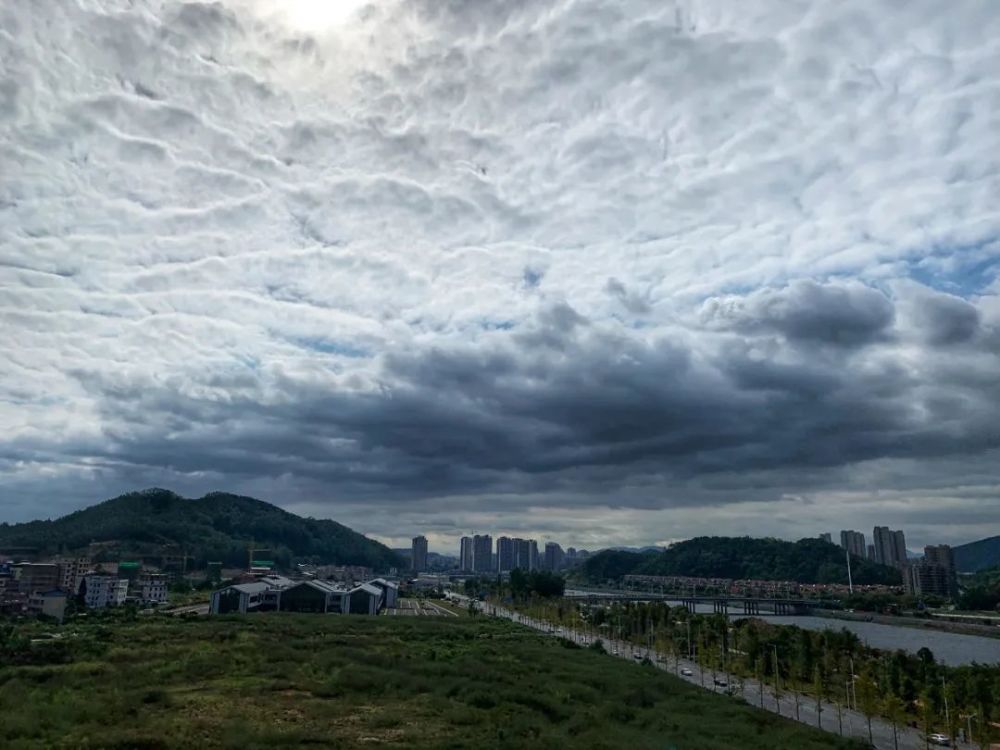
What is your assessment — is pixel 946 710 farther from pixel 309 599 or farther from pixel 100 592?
pixel 100 592

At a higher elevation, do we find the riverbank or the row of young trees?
the row of young trees

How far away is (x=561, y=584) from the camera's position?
152 m

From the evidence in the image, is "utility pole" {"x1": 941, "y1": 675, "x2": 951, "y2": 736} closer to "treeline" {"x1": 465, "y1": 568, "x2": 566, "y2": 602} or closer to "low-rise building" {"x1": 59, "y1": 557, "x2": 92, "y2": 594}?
"treeline" {"x1": 465, "y1": 568, "x2": 566, "y2": 602}

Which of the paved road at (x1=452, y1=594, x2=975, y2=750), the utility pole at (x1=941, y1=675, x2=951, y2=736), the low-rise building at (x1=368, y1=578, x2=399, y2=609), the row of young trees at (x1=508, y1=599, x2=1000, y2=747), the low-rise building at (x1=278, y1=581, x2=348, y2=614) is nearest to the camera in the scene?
the utility pole at (x1=941, y1=675, x2=951, y2=736)

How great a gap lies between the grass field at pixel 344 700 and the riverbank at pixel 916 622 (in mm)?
83386

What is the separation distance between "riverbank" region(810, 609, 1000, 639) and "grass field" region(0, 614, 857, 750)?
83.4m

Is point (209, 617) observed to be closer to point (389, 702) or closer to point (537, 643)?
point (537, 643)

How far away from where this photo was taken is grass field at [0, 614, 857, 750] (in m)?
29.1

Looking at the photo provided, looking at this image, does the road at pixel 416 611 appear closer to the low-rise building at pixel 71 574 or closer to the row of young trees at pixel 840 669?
the row of young trees at pixel 840 669

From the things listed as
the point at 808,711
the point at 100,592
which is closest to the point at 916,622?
the point at 808,711

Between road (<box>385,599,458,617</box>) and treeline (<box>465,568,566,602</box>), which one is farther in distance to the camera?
treeline (<box>465,568,566,602</box>)

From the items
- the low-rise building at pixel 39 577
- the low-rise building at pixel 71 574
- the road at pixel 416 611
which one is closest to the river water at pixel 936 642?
the road at pixel 416 611

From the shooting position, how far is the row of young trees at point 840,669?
41781 millimetres

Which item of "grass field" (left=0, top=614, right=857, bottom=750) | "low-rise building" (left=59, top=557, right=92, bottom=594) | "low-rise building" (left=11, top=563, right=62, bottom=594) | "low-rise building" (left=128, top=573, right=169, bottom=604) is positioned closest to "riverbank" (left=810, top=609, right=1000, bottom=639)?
"grass field" (left=0, top=614, right=857, bottom=750)
